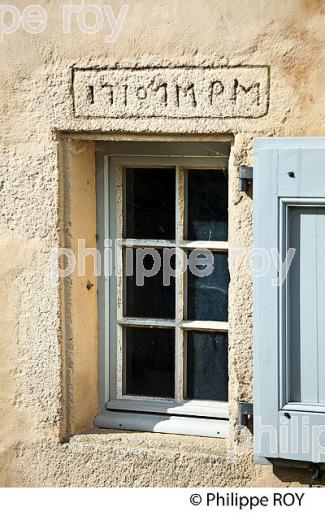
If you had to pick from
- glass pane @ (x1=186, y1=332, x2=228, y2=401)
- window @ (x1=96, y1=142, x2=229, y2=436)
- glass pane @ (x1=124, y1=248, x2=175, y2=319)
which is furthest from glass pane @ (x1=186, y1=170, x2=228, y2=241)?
glass pane @ (x1=186, y1=332, x2=228, y2=401)

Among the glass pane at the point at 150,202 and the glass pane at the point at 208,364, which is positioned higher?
the glass pane at the point at 150,202

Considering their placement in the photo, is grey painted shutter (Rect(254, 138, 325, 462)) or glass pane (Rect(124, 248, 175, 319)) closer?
grey painted shutter (Rect(254, 138, 325, 462))

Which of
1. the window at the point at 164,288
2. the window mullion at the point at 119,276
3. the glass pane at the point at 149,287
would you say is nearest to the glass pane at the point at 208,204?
the window at the point at 164,288

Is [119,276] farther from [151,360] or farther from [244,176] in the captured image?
[244,176]

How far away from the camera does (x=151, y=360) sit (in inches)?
185

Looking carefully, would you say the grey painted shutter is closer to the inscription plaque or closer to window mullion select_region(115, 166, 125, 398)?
the inscription plaque

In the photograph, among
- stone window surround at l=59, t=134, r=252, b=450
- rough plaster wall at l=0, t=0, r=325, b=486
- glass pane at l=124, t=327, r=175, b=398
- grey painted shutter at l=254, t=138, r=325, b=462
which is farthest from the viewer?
glass pane at l=124, t=327, r=175, b=398

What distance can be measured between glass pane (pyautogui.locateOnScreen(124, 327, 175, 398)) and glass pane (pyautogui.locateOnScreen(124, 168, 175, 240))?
0.43m

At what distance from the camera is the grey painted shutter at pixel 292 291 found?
155 inches

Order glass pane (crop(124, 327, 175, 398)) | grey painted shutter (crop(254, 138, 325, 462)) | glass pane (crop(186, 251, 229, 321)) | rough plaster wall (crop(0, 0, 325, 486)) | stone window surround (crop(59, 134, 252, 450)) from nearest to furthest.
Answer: grey painted shutter (crop(254, 138, 325, 462))
rough plaster wall (crop(0, 0, 325, 486))
stone window surround (crop(59, 134, 252, 450))
glass pane (crop(186, 251, 229, 321))
glass pane (crop(124, 327, 175, 398))

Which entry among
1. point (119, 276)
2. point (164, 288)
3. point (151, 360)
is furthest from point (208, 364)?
point (119, 276)

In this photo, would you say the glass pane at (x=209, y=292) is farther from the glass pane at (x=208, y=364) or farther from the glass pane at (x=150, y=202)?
the glass pane at (x=150, y=202)

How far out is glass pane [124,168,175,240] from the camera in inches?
180

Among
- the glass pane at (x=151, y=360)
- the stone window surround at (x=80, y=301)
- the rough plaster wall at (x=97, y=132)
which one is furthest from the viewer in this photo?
the glass pane at (x=151, y=360)
